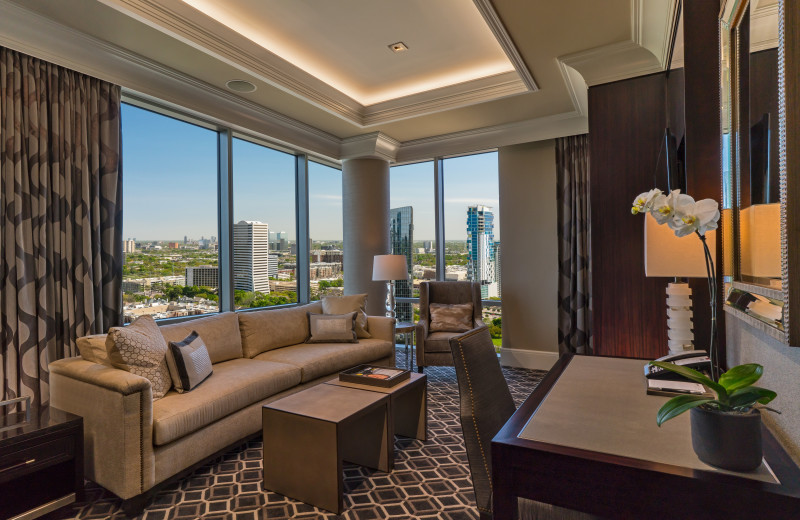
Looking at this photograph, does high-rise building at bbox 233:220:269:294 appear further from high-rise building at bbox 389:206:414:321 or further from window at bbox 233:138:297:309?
high-rise building at bbox 389:206:414:321

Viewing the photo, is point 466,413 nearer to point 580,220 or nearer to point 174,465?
point 174,465

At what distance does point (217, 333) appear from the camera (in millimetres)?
3250

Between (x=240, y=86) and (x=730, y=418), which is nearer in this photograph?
(x=730, y=418)

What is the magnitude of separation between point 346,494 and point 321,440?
39 cm

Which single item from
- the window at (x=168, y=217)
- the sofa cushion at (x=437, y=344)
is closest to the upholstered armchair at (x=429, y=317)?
the sofa cushion at (x=437, y=344)

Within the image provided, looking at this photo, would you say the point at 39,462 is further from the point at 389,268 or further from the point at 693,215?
the point at 389,268

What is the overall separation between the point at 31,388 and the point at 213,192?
216 cm

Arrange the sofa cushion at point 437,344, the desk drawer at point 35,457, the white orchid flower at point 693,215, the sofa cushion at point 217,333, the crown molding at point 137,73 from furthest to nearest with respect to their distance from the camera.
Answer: the sofa cushion at point 437,344, the sofa cushion at point 217,333, the crown molding at point 137,73, the desk drawer at point 35,457, the white orchid flower at point 693,215

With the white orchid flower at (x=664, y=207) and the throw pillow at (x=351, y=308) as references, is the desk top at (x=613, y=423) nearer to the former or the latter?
the white orchid flower at (x=664, y=207)

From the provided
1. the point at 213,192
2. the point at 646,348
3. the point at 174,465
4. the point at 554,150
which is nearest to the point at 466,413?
the point at 174,465

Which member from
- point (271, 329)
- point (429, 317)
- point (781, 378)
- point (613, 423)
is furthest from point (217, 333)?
point (781, 378)

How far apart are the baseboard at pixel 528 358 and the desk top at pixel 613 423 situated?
10.7 feet

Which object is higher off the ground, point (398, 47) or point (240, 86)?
point (398, 47)

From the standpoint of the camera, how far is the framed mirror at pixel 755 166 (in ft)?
2.87
